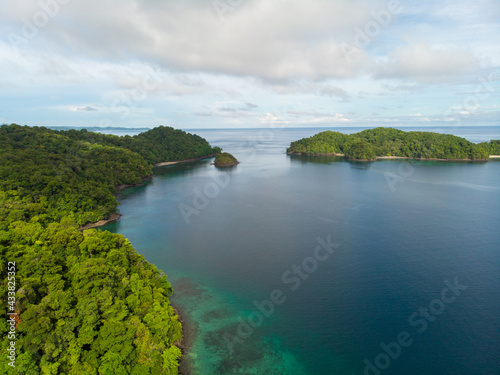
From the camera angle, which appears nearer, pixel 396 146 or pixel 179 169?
pixel 179 169

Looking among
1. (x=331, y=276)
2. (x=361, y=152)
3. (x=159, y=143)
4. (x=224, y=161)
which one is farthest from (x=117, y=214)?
(x=361, y=152)

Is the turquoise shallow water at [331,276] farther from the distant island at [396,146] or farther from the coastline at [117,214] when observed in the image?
the distant island at [396,146]

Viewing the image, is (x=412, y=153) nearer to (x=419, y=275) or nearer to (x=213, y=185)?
(x=213, y=185)

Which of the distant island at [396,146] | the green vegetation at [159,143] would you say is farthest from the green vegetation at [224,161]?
the distant island at [396,146]

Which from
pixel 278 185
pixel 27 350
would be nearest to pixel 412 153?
pixel 278 185

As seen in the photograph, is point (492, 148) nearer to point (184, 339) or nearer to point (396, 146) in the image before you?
point (396, 146)

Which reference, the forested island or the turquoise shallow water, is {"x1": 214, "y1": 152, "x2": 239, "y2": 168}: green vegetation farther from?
the forested island

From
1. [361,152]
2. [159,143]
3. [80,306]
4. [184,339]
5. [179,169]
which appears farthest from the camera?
[159,143]
